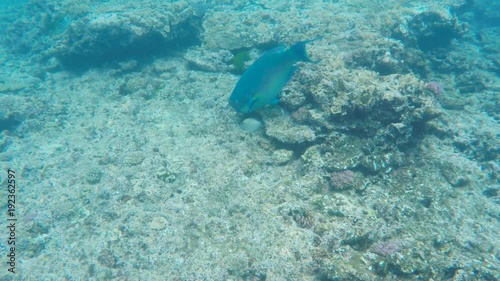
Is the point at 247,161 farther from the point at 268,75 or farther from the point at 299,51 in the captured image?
the point at 299,51

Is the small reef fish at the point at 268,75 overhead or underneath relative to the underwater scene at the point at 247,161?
overhead

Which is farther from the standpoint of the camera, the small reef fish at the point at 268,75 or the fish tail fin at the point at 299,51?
the small reef fish at the point at 268,75

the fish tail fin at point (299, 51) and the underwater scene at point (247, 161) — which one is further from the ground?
the fish tail fin at point (299, 51)

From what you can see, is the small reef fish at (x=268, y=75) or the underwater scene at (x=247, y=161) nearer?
the underwater scene at (x=247, y=161)

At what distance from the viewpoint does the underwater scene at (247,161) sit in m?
3.69

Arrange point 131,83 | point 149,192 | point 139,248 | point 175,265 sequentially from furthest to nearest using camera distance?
point 131,83
point 149,192
point 139,248
point 175,265

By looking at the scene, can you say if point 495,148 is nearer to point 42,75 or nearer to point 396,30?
point 396,30

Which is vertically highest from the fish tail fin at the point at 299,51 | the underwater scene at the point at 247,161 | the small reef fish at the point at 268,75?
the fish tail fin at the point at 299,51

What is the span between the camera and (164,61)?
777 cm

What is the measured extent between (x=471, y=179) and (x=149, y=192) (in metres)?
5.86

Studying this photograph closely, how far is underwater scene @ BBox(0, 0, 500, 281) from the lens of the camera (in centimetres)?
369

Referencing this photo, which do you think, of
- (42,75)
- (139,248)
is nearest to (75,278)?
(139,248)

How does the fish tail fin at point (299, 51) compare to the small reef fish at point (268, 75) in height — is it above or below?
above

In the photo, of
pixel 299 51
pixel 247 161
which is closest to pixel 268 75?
pixel 299 51
